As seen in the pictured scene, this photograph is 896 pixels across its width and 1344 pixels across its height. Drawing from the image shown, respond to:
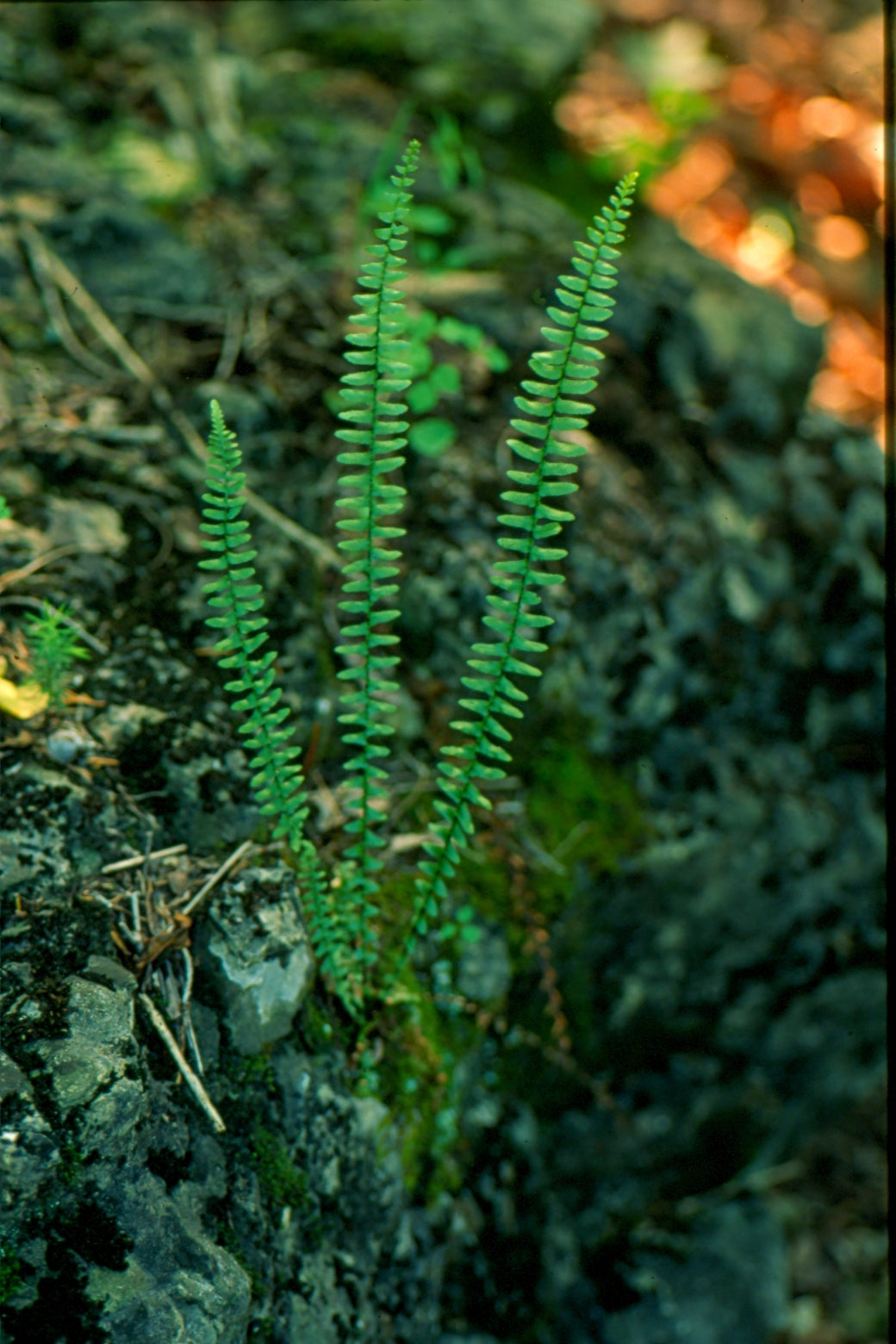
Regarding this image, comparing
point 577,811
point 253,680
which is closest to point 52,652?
point 253,680

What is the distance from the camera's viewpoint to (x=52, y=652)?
2.09m

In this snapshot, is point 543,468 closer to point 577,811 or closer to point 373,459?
point 373,459

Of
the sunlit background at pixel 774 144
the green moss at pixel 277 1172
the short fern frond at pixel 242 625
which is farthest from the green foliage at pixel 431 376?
the sunlit background at pixel 774 144

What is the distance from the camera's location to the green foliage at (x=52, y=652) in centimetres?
208

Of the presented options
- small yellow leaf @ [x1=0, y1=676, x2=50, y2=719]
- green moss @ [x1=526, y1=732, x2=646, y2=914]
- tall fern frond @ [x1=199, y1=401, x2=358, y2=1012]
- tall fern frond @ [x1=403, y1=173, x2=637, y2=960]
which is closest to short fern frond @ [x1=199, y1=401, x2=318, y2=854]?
tall fern frond @ [x1=199, y1=401, x2=358, y2=1012]

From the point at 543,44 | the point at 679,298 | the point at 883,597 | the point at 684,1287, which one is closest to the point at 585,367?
the point at 679,298

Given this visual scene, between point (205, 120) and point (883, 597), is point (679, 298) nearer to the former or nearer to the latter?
point (883, 597)

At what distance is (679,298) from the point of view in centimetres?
365

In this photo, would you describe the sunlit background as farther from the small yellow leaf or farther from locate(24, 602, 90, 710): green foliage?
the small yellow leaf

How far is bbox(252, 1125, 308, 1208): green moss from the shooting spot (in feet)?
6.47

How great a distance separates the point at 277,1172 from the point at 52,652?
135cm

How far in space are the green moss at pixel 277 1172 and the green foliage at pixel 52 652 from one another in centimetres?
117

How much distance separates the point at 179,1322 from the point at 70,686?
143cm

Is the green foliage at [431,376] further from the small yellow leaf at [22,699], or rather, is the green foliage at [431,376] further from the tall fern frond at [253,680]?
the small yellow leaf at [22,699]
